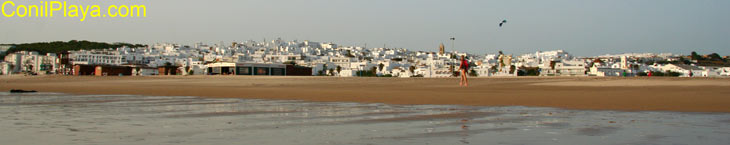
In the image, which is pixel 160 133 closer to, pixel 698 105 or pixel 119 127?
pixel 119 127

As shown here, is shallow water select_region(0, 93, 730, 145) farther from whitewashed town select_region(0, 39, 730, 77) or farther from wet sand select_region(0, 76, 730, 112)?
whitewashed town select_region(0, 39, 730, 77)

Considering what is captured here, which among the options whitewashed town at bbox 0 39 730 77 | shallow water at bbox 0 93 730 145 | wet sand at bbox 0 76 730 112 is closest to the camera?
shallow water at bbox 0 93 730 145

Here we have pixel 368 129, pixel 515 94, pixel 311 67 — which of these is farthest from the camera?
pixel 311 67

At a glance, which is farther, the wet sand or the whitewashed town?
the whitewashed town

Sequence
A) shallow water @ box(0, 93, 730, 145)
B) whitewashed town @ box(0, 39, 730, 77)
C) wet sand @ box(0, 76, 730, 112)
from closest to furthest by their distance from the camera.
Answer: shallow water @ box(0, 93, 730, 145) < wet sand @ box(0, 76, 730, 112) < whitewashed town @ box(0, 39, 730, 77)

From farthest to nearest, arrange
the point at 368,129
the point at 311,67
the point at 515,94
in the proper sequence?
the point at 311,67
the point at 515,94
the point at 368,129

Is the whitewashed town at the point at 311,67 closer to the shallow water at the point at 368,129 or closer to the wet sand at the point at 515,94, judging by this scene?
the wet sand at the point at 515,94

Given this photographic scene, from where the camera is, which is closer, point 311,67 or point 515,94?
point 515,94

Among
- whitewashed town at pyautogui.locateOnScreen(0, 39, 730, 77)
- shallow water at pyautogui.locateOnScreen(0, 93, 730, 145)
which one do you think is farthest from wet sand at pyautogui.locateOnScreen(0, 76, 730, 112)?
whitewashed town at pyautogui.locateOnScreen(0, 39, 730, 77)

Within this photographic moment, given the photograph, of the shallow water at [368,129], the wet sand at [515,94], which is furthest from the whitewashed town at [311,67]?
the shallow water at [368,129]

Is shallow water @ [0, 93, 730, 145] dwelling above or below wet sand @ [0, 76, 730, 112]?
below

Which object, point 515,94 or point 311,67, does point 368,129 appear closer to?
point 515,94

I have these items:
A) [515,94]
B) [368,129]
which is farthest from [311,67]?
[368,129]

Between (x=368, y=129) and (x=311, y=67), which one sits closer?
(x=368, y=129)
